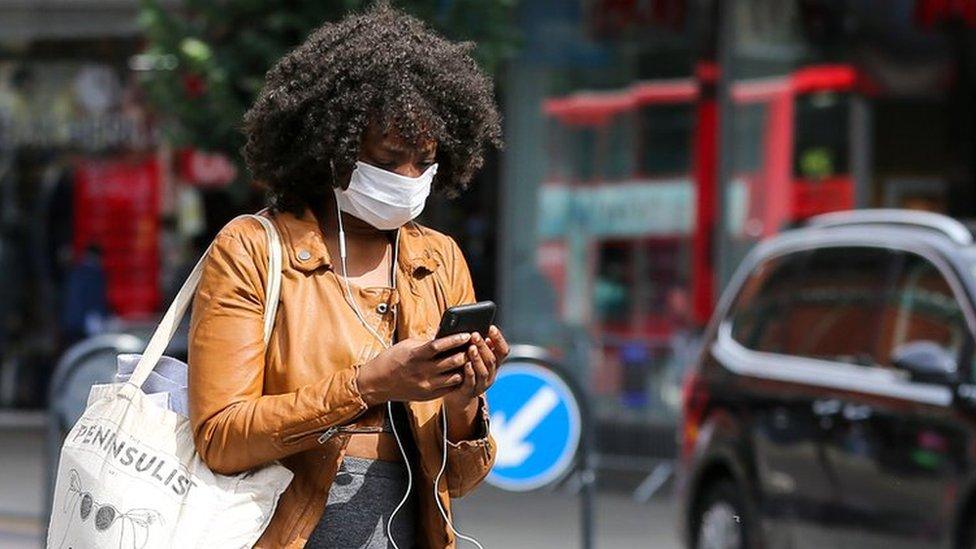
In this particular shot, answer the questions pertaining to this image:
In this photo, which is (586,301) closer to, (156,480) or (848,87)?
(848,87)

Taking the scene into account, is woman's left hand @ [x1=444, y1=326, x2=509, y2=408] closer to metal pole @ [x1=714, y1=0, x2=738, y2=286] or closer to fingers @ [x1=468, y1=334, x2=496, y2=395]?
fingers @ [x1=468, y1=334, x2=496, y2=395]

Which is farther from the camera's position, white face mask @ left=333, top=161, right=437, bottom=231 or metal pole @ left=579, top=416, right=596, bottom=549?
metal pole @ left=579, top=416, right=596, bottom=549

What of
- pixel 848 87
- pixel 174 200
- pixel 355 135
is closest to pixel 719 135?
pixel 848 87

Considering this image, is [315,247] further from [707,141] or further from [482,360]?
[707,141]

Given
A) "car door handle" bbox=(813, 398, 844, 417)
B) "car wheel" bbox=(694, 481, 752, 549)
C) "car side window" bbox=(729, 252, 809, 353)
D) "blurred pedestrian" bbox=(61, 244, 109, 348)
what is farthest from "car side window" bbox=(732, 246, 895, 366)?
"blurred pedestrian" bbox=(61, 244, 109, 348)

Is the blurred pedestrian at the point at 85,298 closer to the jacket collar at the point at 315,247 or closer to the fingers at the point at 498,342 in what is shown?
the jacket collar at the point at 315,247

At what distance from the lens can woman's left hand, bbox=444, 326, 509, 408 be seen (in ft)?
9.95

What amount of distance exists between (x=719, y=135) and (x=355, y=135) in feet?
38.0

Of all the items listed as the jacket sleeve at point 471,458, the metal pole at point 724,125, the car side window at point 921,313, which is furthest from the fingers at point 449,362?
the metal pole at point 724,125

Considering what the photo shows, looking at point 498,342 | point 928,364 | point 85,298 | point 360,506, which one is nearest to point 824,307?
point 928,364

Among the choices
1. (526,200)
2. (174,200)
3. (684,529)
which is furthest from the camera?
(174,200)

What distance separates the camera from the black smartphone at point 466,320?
9.81ft

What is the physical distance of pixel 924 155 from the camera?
15109 mm

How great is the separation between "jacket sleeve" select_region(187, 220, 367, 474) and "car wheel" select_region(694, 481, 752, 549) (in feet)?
18.1
